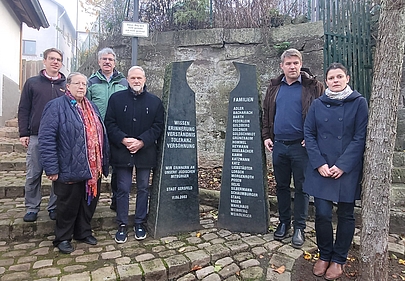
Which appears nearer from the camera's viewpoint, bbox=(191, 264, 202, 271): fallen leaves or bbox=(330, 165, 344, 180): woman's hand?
bbox=(330, 165, 344, 180): woman's hand

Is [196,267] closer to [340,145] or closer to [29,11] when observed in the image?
[340,145]

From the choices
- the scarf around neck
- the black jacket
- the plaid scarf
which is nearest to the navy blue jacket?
the plaid scarf

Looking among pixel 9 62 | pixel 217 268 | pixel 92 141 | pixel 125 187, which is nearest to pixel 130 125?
pixel 92 141

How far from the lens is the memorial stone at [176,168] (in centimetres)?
326

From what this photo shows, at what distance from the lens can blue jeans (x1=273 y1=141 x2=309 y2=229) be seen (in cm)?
304

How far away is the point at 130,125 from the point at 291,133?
64.5 inches

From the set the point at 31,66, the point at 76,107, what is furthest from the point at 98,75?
the point at 31,66

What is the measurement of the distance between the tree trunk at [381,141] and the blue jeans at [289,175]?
77 cm

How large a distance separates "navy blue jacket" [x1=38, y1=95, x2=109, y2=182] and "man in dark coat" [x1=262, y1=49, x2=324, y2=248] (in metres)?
1.91

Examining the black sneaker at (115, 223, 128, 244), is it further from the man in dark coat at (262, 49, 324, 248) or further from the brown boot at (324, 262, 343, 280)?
the brown boot at (324, 262, 343, 280)

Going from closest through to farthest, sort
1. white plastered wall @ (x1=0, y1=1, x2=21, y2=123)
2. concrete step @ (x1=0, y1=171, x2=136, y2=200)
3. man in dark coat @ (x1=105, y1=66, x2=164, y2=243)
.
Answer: man in dark coat @ (x1=105, y1=66, x2=164, y2=243), concrete step @ (x1=0, y1=171, x2=136, y2=200), white plastered wall @ (x1=0, y1=1, x2=21, y2=123)

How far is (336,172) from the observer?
95.5 inches

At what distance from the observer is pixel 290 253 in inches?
113

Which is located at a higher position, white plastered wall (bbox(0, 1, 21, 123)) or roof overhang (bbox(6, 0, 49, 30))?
roof overhang (bbox(6, 0, 49, 30))
